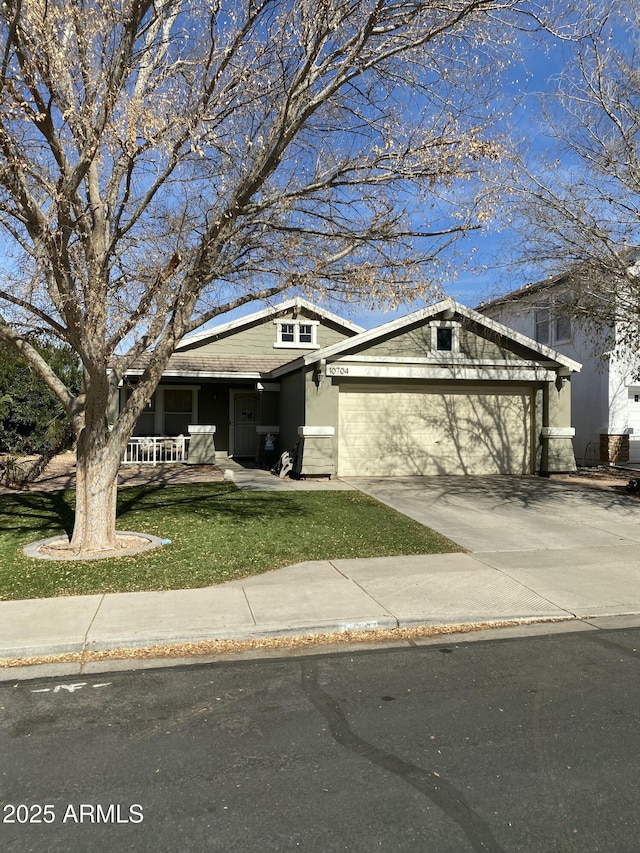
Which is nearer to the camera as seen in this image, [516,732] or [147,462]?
[516,732]

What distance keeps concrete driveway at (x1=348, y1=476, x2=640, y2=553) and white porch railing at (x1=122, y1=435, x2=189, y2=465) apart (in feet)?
19.7

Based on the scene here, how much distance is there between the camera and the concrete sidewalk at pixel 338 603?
5664 mm

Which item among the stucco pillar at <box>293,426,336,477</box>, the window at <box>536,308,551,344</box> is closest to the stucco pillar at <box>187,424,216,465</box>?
the stucco pillar at <box>293,426,336,477</box>

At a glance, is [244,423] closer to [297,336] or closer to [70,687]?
[297,336]

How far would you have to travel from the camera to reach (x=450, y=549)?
29.8 ft

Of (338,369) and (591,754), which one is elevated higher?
(338,369)

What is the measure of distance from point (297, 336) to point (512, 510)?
11.7m

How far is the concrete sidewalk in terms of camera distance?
566 centimetres

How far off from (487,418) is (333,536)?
9123 millimetres

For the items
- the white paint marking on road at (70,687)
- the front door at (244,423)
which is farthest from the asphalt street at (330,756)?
the front door at (244,423)

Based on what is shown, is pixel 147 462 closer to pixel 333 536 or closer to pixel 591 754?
pixel 333 536

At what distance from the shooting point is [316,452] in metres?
16.0

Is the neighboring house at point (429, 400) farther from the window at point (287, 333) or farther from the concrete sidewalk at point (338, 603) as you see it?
the concrete sidewalk at point (338, 603)

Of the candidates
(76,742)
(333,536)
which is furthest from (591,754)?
(333,536)
